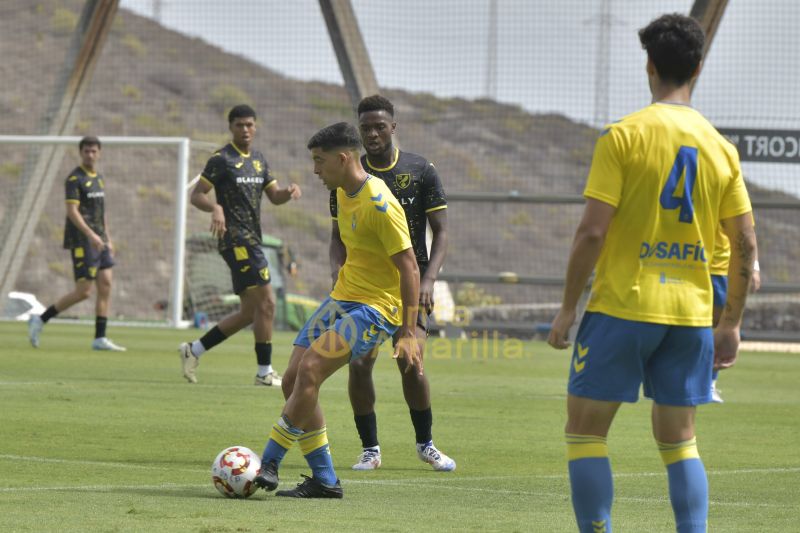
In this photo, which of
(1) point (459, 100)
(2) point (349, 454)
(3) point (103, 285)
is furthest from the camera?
(1) point (459, 100)

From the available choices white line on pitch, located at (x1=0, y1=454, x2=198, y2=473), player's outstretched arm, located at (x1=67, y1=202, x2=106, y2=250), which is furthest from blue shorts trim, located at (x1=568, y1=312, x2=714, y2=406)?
player's outstretched arm, located at (x1=67, y1=202, x2=106, y2=250)

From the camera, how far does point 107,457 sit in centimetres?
820

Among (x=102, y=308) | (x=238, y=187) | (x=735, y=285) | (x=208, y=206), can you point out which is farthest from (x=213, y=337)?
(x=735, y=285)

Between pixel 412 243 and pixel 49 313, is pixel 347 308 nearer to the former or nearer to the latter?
pixel 412 243

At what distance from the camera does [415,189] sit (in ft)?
28.4

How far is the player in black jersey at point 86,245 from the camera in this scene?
1711cm

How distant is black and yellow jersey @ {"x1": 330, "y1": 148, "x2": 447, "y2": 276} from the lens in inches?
338

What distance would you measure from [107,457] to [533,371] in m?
9.34

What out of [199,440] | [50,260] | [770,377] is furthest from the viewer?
[50,260]

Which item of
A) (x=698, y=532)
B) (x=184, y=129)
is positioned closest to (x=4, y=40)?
(x=184, y=129)

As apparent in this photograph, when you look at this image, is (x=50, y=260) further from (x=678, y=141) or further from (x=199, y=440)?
(x=678, y=141)

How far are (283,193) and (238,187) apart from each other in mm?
839

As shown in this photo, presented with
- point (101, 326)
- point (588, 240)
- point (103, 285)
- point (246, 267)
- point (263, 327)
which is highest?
point (588, 240)

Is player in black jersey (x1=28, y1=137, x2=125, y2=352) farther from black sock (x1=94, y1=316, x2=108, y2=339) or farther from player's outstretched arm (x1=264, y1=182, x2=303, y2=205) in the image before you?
player's outstretched arm (x1=264, y1=182, x2=303, y2=205)
